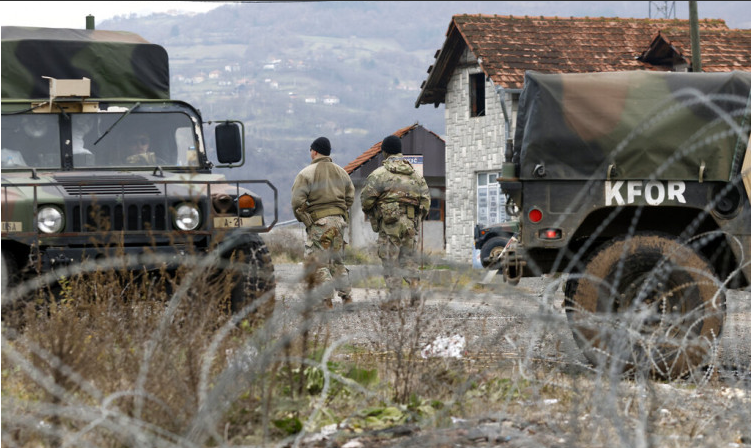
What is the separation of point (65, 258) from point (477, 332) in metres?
2.83

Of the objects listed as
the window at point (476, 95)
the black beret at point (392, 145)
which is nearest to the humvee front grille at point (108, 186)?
the black beret at point (392, 145)

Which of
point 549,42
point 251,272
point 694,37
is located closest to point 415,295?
point 251,272

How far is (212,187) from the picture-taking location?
8.58 m

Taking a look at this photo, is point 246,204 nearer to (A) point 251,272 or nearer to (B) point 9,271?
(A) point 251,272

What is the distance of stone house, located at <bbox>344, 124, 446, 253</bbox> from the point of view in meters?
37.4

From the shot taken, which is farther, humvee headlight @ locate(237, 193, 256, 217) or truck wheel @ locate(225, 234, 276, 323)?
humvee headlight @ locate(237, 193, 256, 217)

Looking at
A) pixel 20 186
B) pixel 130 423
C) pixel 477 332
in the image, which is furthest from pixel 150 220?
pixel 130 423

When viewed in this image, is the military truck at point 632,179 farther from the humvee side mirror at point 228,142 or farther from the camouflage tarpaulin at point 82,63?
the camouflage tarpaulin at point 82,63

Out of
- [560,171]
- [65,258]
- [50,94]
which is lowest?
[65,258]

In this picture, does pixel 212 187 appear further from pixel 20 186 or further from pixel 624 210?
pixel 624 210

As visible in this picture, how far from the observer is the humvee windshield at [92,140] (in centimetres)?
928

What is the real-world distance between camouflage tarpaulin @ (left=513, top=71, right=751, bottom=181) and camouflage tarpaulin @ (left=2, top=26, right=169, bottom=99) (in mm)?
4136

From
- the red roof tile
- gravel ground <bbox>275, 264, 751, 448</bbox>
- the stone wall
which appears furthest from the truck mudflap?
the stone wall

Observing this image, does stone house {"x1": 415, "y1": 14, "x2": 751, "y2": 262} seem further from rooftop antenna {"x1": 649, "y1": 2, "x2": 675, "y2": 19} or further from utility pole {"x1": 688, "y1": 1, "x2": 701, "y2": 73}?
rooftop antenna {"x1": 649, "y1": 2, "x2": 675, "y2": 19}
